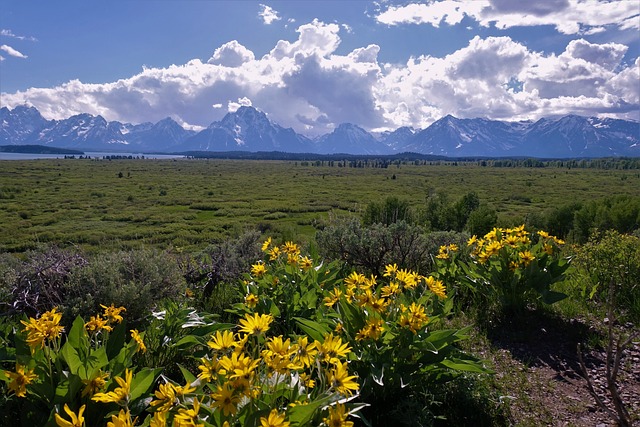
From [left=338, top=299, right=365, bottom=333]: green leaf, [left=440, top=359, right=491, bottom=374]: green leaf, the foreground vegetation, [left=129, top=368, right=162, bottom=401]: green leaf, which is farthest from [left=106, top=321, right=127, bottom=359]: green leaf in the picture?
[left=440, top=359, right=491, bottom=374]: green leaf

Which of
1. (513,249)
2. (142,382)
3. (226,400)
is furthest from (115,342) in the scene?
(513,249)

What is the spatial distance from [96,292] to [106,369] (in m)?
1.83

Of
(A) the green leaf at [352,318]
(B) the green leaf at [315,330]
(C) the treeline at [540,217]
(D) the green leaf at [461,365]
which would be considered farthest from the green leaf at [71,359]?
(C) the treeline at [540,217]

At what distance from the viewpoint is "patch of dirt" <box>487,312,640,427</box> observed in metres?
3.26

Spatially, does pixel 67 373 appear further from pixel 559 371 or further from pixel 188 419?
pixel 559 371

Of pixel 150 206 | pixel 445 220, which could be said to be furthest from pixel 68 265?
pixel 150 206

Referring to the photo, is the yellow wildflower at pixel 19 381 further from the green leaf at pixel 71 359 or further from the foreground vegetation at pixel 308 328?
the green leaf at pixel 71 359

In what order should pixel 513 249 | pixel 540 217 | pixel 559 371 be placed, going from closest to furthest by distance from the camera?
1. pixel 559 371
2. pixel 513 249
3. pixel 540 217

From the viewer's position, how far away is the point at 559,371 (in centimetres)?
390

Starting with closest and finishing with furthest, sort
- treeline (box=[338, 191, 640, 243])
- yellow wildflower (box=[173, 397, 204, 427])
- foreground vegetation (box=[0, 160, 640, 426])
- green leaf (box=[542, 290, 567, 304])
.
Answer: yellow wildflower (box=[173, 397, 204, 427])
foreground vegetation (box=[0, 160, 640, 426])
green leaf (box=[542, 290, 567, 304])
treeline (box=[338, 191, 640, 243])

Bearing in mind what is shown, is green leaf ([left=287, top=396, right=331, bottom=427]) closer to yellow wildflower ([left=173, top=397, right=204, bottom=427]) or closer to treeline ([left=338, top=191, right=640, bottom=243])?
yellow wildflower ([left=173, top=397, right=204, bottom=427])

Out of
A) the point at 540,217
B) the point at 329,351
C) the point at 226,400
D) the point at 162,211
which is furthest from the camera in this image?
the point at 162,211

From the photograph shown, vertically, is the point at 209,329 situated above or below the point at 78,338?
below

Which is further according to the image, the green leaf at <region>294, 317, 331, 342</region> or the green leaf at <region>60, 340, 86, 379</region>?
the green leaf at <region>294, 317, 331, 342</region>
